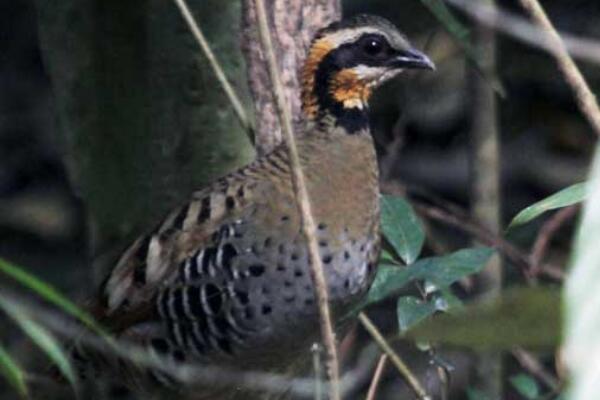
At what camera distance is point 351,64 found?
10.1 ft

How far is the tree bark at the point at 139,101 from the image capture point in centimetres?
303

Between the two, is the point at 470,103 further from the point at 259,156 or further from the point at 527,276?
the point at 259,156

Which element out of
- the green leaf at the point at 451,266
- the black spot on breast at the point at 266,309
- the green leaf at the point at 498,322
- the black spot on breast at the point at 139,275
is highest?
the green leaf at the point at 498,322

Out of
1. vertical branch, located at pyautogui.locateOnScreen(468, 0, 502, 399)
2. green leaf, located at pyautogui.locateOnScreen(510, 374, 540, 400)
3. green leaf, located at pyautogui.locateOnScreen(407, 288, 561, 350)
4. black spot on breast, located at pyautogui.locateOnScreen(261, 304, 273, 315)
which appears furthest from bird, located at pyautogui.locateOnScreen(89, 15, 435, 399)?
green leaf, located at pyautogui.locateOnScreen(407, 288, 561, 350)

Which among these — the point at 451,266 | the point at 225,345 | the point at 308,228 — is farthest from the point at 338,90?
the point at 308,228

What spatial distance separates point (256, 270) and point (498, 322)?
2.07 meters

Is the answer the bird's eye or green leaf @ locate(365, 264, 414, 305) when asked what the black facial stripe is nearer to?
the bird's eye

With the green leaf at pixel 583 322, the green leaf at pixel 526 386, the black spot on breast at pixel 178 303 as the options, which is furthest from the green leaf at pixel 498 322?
the black spot on breast at pixel 178 303

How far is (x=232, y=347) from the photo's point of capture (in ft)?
9.46

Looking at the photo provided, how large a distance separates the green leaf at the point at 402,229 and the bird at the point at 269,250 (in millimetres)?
134

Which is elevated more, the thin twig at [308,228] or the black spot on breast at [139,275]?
the thin twig at [308,228]

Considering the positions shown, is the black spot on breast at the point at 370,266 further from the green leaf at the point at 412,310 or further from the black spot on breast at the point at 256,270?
the green leaf at the point at 412,310

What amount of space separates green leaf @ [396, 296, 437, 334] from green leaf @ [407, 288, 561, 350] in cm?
147

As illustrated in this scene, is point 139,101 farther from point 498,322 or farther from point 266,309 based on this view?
point 498,322
